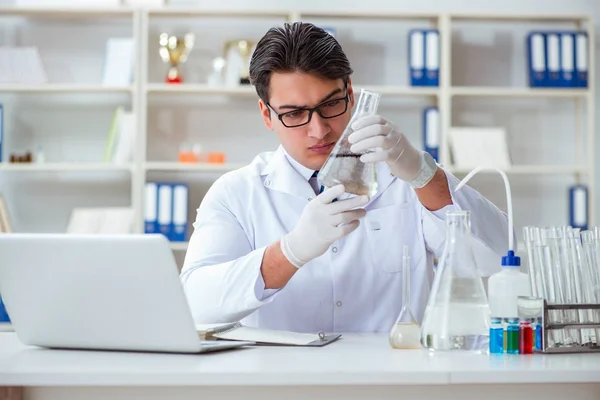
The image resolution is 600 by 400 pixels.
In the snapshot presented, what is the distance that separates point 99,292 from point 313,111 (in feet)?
2.18

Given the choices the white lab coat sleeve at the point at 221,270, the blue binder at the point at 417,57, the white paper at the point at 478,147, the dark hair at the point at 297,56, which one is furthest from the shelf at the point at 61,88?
the dark hair at the point at 297,56

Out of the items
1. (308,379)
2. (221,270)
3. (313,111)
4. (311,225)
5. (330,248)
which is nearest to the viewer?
(308,379)

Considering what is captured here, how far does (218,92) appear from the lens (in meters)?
3.79

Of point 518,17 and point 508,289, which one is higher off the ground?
point 518,17

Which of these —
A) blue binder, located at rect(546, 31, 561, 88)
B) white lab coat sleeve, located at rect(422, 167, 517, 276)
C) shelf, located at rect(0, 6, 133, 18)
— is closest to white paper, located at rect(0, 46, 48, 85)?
shelf, located at rect(0, 6, 133, 18)

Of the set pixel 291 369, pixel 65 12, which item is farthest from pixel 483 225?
pixel 65 12

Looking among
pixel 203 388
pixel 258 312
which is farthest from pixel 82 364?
pixel 258 312

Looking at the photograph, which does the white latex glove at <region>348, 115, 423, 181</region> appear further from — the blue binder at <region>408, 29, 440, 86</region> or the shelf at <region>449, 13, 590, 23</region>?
the shelf at <region>449, 13, 590, 23</region>

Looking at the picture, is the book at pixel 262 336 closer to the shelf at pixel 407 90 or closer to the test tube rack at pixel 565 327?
the test tube rack at pixel 565 327

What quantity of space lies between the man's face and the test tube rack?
2.14 ft

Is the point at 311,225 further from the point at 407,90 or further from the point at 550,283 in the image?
the point at 407,90

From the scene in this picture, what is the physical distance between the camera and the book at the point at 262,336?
132 centimetres

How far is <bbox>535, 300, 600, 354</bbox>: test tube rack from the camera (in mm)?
1202

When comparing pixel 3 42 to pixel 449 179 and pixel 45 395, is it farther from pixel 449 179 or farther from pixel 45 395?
pixel 45 395
